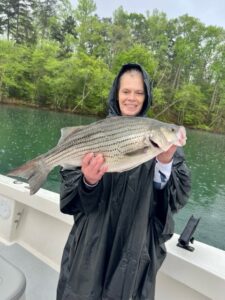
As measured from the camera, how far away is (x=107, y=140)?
4.78 ft

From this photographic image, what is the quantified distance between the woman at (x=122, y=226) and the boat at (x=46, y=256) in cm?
31

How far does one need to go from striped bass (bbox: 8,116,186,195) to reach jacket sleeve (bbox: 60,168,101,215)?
0.28 feet

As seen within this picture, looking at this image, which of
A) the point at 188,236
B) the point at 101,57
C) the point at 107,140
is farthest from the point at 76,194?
the point at 101,57

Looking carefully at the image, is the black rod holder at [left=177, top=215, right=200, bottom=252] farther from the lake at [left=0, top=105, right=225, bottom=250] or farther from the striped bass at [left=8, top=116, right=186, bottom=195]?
the lake at [left=0, top=105, right=225, bottom=250]

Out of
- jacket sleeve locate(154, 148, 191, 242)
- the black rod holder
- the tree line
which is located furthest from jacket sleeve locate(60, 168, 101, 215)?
the tree line

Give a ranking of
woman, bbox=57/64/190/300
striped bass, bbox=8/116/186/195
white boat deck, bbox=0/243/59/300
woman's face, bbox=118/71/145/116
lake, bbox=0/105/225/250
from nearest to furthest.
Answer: striped bass, bbox=8/116/186/195 < woman, bbox=57/64/190/300 < woman's face, bbox=118/71/145/116 < white boat deck, bbox=0/243/59/300 < lake, bbox=0/105/225/250

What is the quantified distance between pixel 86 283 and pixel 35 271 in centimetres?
136

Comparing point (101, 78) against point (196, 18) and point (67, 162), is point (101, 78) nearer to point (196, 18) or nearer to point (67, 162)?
point (196, 18)

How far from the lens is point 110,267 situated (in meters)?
1.55

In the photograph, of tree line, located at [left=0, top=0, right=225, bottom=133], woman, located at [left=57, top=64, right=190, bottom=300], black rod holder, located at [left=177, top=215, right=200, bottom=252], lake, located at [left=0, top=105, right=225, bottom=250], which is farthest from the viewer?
tree line, located at [left=0, top=0, right=225, bottom=133]

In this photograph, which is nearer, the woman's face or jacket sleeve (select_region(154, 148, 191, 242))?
jacket sleeve (select_region(154, 148, 191, 242))

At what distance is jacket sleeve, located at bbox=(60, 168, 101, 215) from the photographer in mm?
1520

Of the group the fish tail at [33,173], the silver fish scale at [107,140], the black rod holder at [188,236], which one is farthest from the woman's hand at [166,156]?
the black rod holder at [188,236]

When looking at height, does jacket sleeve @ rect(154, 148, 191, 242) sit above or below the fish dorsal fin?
below
